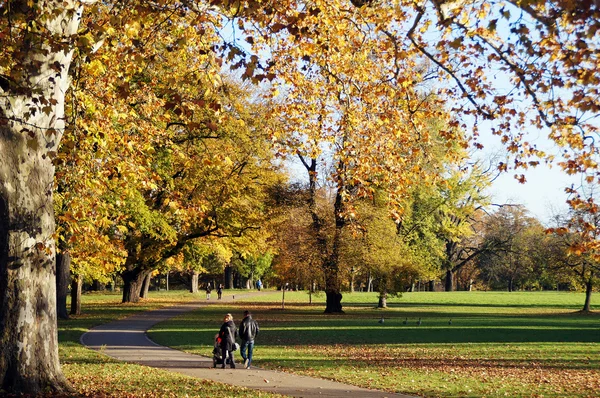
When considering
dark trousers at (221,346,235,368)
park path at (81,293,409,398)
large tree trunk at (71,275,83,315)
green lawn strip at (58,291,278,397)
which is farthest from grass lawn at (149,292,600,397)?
large tree trunk at (71,275,83,315)

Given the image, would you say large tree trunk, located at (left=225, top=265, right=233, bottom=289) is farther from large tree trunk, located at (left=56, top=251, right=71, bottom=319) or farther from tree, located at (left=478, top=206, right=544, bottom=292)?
large tree trunk, located at (left=56, top=251, right=71, bottom=319)

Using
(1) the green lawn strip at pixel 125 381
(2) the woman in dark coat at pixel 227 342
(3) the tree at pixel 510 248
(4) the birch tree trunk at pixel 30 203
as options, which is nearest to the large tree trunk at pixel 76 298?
(1) the green lawn strip at pixel 125 381

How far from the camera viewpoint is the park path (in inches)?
549

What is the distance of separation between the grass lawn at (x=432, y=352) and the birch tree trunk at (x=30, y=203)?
6.98 metres

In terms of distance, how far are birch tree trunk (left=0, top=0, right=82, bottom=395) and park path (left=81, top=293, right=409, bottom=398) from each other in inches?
185

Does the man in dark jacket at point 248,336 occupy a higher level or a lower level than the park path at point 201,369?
higher

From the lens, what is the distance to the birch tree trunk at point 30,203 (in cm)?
1073

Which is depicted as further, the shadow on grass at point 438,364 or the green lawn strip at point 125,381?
the shadow on grass at point 438,364

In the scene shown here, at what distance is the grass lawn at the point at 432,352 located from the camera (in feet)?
51.1

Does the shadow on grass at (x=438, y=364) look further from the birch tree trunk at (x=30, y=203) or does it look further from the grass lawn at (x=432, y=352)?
the birch tree trunk at (x=30, y=203)

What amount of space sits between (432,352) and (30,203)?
48.5 ft

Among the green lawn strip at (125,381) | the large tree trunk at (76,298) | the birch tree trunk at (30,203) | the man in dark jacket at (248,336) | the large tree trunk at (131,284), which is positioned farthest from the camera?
the large tree trunk at (131,284)

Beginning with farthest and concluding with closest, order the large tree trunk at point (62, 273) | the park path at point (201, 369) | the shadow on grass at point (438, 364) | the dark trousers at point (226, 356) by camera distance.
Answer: the large tree trunk at point (62, 273) → the shadow on grass at point (438, 364) → the dark trousers at point (226, 356) → the park path at point (201, 369)

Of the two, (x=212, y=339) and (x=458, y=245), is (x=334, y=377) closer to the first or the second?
(x=212, y=339)
